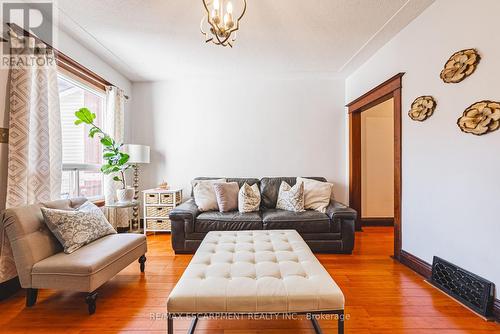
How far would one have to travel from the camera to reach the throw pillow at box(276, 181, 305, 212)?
3217 millimetres

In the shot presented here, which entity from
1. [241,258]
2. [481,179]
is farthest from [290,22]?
[241,258]

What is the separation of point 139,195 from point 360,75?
164 inches

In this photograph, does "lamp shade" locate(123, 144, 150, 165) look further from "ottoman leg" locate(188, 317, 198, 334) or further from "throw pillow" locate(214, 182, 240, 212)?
"ottoman leg" locate(188, 317, 198, 334)

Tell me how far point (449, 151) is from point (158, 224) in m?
3.77

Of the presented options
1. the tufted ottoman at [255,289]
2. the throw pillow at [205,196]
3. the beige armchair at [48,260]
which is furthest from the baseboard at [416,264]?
the beige armchair at [48,260]

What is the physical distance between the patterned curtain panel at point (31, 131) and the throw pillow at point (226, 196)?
5.87 feet

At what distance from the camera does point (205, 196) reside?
3330 millimetres

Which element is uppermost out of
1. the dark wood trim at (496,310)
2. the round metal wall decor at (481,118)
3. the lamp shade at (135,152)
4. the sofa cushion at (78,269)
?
the round metal wall decor at (481,118)

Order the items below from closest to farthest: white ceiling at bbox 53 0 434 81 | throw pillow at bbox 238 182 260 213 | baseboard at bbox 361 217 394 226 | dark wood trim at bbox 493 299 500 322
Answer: dark wood trim at bbox 493 299 500 322 < white ceiling at bbox 53 0 434 81 < throw pillow at bbox 238 182 260 213 < baseboard at bbox 361 217 394 226

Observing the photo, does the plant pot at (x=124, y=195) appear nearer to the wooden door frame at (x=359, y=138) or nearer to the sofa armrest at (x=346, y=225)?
the sofa armrest at (x=346, y=225)

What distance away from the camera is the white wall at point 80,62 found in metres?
2.01

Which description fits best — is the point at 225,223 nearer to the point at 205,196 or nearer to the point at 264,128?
the point at 205,196

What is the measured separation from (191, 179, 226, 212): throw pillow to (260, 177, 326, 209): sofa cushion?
75cm

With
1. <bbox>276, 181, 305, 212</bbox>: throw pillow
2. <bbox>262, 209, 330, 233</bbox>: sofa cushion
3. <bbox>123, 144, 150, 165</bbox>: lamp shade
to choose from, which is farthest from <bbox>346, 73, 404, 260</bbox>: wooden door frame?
<bbox>123, 144, 150, 165</bbox>: lamp shade
